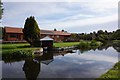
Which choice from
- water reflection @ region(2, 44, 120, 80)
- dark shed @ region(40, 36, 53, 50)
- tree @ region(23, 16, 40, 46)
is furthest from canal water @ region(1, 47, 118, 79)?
dark shed @ region(40, 36, 53, 50)

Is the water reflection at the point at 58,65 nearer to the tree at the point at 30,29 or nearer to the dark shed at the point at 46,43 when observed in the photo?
the tree at the point at 30,29

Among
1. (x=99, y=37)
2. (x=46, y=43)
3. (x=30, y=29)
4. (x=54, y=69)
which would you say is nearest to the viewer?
(x=54, y=69)

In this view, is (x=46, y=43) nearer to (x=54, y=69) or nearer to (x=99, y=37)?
(x=54, y=69)

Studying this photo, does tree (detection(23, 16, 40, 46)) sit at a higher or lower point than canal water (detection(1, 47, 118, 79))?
higher

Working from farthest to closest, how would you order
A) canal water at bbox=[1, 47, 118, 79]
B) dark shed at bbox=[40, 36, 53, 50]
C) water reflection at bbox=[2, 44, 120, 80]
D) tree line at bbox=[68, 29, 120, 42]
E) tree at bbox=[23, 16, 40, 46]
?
tree line at bbox=[68, 29, 120, 42] < dark shed at bbox=[40, 36, 53, 50] < tree at bbox=[23, 16, 40, 46] < water reflection at bbox=[2, 44, 120, 80] < canal water at bbox=[1, 47, 118, 79]

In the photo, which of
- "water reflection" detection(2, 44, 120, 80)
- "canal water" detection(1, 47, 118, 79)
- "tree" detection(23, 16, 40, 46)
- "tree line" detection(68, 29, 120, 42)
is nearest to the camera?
"canal water" detection(1, 47, 118, 79)

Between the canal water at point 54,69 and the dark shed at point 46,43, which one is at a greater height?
the dark shed at point 46,43

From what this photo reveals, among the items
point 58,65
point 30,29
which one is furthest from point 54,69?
point 30,29

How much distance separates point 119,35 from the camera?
74.6 m

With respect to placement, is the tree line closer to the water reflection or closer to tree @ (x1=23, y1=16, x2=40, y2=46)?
tree @ (x1=23, y1=16, x2=40, y2=46)

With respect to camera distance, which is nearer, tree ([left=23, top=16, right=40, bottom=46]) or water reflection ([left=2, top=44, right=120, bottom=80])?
water reflection ([left=2, top=44, right=120, bottom=80])

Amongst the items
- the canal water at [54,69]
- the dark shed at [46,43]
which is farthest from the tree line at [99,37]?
the canal water at [54,69]

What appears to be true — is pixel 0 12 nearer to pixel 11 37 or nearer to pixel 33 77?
pixel 33 77

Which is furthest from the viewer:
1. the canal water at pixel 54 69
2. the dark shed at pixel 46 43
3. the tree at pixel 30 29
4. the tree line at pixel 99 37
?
the tree line at pixel 99 37
